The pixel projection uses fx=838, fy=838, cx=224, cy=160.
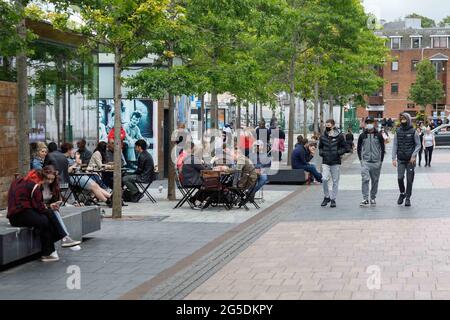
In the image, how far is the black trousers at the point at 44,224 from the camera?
10211 mm

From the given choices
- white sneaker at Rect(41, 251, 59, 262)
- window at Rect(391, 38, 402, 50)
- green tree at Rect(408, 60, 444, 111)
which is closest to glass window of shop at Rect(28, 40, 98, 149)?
white sneaker at Rect(41, 251, 59, 262)

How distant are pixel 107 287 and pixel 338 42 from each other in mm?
24653

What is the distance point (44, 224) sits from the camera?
10281mm

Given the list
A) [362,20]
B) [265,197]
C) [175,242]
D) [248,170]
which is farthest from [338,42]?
[175,242]

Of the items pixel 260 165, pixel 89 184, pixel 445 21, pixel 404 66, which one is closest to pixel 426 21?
pixel 445 21

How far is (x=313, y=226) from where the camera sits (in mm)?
13742

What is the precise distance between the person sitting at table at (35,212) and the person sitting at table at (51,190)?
0.01 meters

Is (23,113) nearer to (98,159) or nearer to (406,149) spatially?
(98,159)

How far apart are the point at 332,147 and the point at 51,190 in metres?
7.49

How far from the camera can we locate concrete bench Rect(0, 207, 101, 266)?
380 inches

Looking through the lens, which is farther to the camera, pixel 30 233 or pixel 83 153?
pixel 83 153

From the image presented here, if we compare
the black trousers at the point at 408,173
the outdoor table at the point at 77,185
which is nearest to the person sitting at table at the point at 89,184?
the outdoor table at the point at 77,185

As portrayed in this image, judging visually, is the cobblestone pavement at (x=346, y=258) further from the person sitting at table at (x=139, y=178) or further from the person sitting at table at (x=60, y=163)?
the person sitting at table at (x=60, y=163)

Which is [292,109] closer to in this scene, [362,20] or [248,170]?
[362,20]
